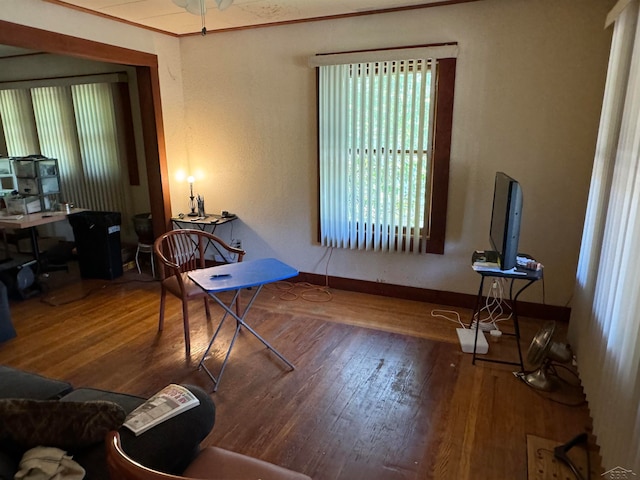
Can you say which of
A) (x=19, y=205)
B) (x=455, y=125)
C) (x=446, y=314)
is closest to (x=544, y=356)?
(x=446, y=314)

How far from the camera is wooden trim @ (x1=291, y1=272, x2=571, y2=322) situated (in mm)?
3467

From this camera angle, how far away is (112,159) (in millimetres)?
5211

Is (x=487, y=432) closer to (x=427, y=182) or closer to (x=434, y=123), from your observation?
(x=427, y=182)

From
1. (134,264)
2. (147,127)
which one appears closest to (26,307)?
(134,264)

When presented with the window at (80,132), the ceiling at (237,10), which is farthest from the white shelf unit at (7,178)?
the ceiling at (237,10)

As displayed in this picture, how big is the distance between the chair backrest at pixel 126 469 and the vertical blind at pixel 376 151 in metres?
2.99

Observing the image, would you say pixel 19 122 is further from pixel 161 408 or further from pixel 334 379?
Result: pixel 161 408

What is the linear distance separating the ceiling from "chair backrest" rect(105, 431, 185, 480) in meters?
3.15

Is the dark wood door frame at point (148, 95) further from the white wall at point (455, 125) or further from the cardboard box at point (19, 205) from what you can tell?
the cardboard box at point (19, 205)

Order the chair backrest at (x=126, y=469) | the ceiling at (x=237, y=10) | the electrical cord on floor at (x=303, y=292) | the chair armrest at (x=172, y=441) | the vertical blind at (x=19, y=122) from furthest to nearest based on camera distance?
the vertical blind at (x=19, y=122) < the electrical cord on floor at (x=303, y=292) < the ceiling at (x=237, y=10) < the chair armrest at (x=172, y=441) < the chair backrest at (x=126, y=469)

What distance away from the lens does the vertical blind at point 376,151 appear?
349 centimetres

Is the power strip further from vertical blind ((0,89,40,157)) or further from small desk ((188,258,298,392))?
vertical blind ((0,89,40,157))

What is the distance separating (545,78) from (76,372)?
3.93 m

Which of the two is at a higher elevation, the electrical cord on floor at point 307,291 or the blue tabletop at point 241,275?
the blue tabletop at point 241,275
